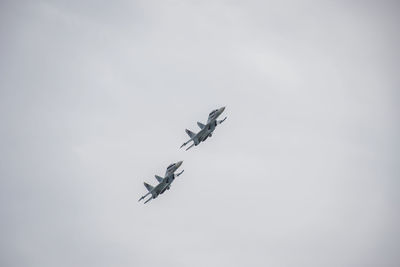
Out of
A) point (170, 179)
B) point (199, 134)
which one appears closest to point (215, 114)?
point (199, 134)

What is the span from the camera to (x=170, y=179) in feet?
425

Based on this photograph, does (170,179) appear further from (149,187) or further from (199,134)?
(199,134)

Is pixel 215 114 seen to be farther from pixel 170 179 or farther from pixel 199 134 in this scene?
pixel 170 179

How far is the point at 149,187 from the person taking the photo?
130m

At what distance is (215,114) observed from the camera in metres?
128

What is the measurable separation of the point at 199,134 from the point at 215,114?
6.97m

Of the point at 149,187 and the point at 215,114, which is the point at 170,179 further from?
the point at 215,114

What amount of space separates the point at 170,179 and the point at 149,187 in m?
6.34

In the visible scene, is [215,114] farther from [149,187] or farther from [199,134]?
[149,187]

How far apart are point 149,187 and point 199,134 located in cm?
2034

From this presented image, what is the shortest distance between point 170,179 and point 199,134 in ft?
48.7

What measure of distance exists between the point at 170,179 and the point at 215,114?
846 inches

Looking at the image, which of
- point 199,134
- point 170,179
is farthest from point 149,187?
point 199,134
